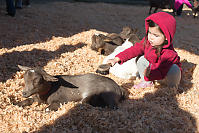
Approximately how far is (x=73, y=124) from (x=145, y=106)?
1.14 m

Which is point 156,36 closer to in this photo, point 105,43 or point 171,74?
point 171,74

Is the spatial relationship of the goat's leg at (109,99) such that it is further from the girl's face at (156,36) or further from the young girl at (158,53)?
the girl's face at (156,36)

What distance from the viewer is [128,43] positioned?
17.3 ft

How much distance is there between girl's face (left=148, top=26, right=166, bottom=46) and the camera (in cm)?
336

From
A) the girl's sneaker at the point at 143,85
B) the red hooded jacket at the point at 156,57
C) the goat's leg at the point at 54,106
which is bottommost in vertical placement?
the goat's leg at the point at 54,106

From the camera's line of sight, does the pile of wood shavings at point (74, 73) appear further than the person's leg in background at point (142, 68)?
No

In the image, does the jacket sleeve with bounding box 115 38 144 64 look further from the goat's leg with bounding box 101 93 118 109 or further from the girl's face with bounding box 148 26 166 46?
the goat's leg with bounding box 101 93 118 109

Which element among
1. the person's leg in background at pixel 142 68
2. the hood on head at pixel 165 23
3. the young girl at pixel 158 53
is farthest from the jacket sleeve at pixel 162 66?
the hood on head at pixel 165 23

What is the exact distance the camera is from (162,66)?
12.0 feet

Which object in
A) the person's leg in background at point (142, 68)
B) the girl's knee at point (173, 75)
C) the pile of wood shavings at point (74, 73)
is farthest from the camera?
the person's leg in background at point (142, 68)

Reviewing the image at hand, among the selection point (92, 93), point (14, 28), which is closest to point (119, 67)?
point (92, 93)

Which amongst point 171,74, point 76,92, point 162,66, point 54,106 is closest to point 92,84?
point 76,92

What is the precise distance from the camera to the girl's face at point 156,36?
11.0ft

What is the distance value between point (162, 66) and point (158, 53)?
28 cm
